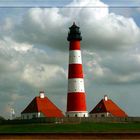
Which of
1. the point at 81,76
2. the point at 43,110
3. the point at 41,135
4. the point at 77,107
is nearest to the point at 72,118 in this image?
the point at 77,107

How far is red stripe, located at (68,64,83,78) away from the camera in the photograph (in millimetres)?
35188

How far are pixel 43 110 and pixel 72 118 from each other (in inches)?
435

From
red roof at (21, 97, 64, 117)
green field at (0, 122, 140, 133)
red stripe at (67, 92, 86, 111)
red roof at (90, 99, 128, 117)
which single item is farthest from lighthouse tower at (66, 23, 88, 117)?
red roof at (90, 99, 128, 117)

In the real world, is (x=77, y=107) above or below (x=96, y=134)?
above

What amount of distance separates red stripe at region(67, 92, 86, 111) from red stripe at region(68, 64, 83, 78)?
1.48 m

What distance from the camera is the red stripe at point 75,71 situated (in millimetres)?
35188

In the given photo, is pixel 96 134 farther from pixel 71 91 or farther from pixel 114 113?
pixel 114 113

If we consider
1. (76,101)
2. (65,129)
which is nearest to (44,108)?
(76,101)

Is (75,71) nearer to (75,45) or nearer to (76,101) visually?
(76,101)

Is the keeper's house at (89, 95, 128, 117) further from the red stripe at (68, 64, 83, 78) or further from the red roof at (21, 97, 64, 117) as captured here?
the red stripe at (68, 64, 83, 78)

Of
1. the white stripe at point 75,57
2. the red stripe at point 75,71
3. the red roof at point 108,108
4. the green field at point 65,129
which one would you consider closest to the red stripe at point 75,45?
the white stripe at point 75,57

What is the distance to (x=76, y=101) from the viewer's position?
35375 millimetres

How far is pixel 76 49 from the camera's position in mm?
36344

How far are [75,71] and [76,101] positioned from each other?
2.37m
